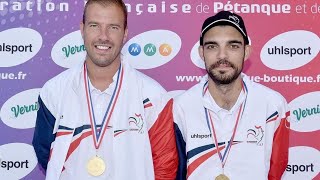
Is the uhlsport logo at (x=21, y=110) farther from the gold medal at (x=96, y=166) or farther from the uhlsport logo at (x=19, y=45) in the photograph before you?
the gold medal at (x=96, y=166)

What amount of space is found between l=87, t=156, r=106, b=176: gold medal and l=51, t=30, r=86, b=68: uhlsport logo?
1090 mm

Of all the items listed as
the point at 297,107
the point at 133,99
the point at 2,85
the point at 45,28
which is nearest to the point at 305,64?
the point at 297,107

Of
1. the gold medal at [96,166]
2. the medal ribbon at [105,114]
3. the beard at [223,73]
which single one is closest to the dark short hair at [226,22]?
the beard at [223,73]

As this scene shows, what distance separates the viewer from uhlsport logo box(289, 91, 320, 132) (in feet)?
11.2

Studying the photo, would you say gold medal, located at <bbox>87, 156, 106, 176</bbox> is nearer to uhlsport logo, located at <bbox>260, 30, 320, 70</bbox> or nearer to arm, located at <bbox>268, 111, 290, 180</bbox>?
arm, located at <bbox>268, 111, 290, 180</bbox>

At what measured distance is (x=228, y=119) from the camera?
2676 millimetres

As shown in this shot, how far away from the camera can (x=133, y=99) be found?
2705 millimetres

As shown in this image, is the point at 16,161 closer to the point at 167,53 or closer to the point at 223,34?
the point at 167,53

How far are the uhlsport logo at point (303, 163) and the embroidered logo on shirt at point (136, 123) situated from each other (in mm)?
1305

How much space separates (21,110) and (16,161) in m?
0.37

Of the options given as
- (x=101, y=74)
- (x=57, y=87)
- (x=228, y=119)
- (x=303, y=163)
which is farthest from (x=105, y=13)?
(x=303, y=163)

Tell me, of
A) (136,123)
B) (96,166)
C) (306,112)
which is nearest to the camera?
(96,166)

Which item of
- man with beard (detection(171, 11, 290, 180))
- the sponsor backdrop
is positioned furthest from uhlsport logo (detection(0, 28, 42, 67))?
man with beard (detection(171, 11, 290, 180))

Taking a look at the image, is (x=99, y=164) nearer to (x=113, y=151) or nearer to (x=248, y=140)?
(x=113, y=151)
